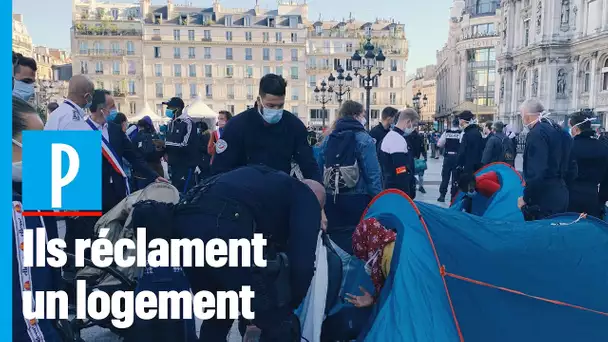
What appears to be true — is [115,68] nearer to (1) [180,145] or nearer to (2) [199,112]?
(2) [199,112]

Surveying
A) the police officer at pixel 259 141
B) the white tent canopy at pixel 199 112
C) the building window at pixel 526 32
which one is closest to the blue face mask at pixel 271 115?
the police officer at pixel 259 141

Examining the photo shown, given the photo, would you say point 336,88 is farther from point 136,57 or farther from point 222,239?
point 222,239

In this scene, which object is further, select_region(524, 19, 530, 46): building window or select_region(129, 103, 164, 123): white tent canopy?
select_region(524, 19, 530, 46): building window

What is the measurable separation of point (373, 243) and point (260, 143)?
1.16m

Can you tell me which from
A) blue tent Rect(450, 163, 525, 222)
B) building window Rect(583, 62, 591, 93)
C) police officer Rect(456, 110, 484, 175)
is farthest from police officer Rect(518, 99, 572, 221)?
building window Rect(583, 62, 591, 93)

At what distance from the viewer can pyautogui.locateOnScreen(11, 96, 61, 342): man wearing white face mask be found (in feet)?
5.28

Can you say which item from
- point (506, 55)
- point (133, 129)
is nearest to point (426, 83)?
point (506, 55)

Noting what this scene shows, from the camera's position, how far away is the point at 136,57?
53.5 meters

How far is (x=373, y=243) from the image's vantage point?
3.30m

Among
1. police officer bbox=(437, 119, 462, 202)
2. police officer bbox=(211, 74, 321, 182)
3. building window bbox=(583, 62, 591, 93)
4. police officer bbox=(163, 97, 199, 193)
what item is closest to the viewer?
police officer bbox=(211, 74, 321, 182)

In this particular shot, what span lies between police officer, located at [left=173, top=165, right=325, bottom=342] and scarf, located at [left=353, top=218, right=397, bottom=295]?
1084mm

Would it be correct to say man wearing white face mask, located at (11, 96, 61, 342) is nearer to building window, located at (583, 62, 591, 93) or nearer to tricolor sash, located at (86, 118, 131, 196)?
tricolor sash, located at (86, 118, 131, 196)

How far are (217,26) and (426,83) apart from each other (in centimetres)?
7422

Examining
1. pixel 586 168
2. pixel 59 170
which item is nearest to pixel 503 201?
pixel 586 168
